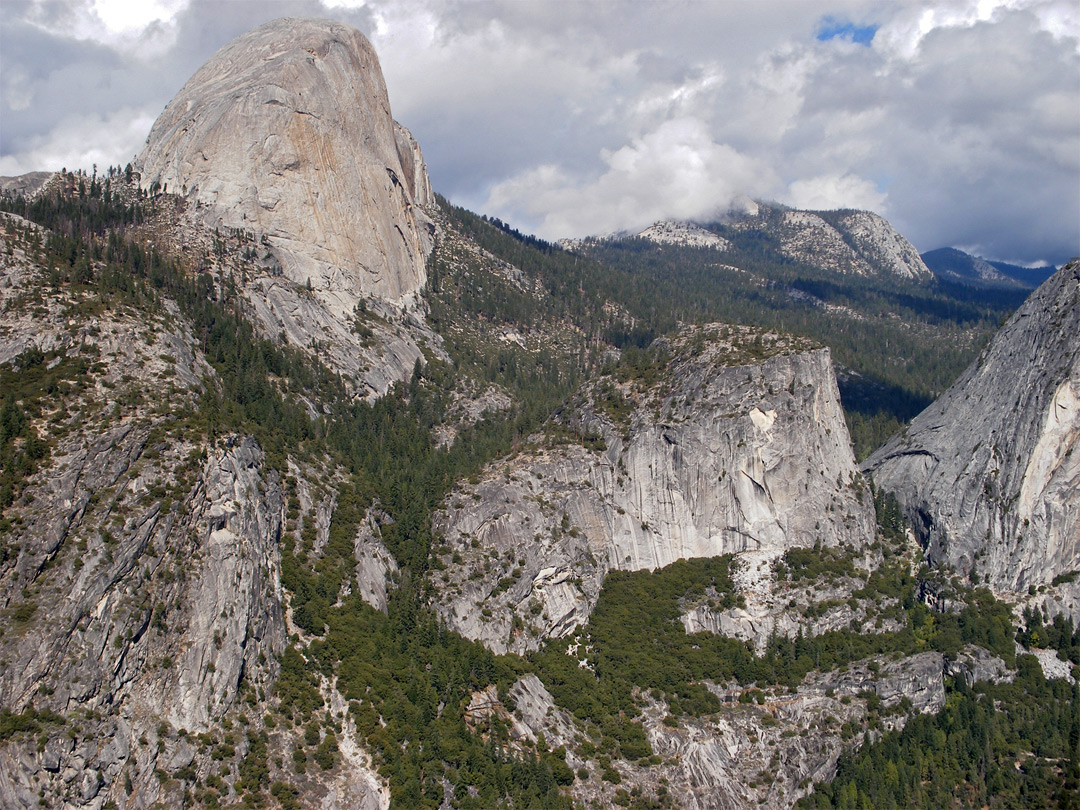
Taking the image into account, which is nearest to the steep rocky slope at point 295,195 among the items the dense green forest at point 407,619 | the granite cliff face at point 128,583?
the dense green forest at point 407,619

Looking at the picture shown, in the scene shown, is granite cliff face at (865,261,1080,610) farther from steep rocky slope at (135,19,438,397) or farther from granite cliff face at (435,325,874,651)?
steep rocky slope at (135,19,438,397)

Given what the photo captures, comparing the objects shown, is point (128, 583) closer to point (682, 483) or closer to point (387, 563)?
point (387, 563)

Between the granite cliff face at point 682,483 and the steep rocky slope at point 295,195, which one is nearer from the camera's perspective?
the granite cliff face at point 682,483

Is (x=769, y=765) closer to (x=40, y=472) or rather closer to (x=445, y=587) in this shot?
(x=445, y=587)

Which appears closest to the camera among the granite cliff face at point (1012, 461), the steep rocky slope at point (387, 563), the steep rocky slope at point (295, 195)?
the steep rocky slope at point (387, 563)

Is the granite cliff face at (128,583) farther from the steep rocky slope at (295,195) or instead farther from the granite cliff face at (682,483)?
the steep rocky slope at (295,195)
